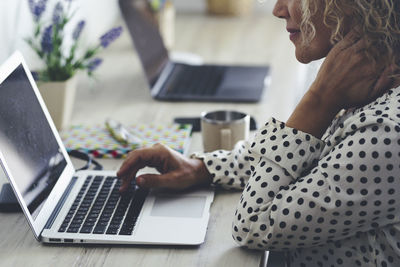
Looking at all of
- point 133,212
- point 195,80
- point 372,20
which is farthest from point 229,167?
point 195,80

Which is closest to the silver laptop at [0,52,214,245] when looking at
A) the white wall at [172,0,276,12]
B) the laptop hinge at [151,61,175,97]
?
the laptop hinge at [151,61,175,97]

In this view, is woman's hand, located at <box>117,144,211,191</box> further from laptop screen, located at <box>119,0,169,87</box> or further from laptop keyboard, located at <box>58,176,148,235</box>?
laptop screen, located at <box>119,0,169,87</box>

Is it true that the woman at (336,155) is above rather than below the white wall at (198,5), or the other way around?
above

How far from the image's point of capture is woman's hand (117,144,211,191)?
1337 millimetres

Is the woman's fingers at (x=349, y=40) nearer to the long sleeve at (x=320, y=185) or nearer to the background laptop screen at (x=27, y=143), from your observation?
the long sleeve at (x=320, y=185)

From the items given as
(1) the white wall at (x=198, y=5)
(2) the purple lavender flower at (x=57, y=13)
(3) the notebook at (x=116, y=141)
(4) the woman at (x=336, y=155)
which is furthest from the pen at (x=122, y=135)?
(1) the white wall at (x=198, y=5)

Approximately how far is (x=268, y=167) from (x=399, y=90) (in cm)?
26

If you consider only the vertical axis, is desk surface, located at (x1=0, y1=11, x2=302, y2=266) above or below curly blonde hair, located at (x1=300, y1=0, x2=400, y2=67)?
below

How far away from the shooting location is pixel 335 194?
1055 mm

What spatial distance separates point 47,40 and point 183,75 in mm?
565

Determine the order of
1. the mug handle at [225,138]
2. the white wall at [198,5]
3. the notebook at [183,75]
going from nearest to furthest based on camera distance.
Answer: the mug handle at [225,138] → the notebook at [183,75] → the white wall at [198,5]

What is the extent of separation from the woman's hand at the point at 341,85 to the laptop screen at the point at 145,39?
872 millimetres

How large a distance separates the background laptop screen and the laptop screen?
675mm

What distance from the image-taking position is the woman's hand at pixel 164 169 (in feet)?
4.39
